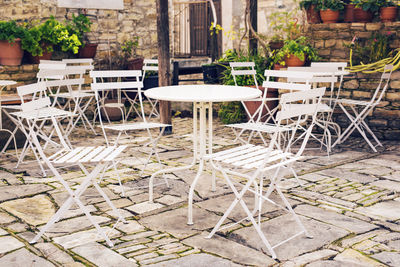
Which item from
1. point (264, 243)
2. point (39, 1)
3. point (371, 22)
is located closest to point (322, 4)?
point (371, 22)

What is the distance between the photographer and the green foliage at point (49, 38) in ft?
23.7

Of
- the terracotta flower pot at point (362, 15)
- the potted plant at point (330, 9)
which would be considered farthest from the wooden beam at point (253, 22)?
the terracotta flower pot at point (362, 15)

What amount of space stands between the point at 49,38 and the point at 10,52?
0.61m

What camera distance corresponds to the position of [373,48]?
645 cm

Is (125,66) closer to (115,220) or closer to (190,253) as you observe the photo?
(115,220)

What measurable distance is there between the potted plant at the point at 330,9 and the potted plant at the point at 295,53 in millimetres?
386

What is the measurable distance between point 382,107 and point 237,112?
1.93m

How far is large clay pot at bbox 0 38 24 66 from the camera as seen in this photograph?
702 cm

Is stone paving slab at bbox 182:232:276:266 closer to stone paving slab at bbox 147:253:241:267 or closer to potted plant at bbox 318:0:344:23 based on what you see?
stone paving slab at bbox 147:253:241:267

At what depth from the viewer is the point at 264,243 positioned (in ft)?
10.2

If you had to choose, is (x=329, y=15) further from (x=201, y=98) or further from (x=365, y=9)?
(x=201, y=98)

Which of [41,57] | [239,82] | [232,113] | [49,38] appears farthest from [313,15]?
[41,57]

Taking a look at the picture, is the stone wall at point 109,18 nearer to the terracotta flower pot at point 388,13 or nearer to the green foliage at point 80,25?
the green foliage at point 80,25

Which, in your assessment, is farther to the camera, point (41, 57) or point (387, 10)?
point (41, 57)
